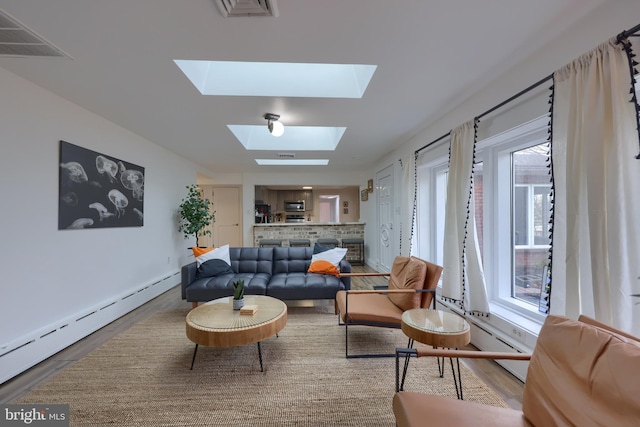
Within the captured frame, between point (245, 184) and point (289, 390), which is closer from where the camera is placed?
point (289, 390)

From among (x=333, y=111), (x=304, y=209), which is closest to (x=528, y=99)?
(x=333, y=111)

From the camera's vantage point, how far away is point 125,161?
10.7 ft

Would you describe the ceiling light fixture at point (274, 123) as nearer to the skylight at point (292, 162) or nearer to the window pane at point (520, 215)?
the skylight at point (292, 162)

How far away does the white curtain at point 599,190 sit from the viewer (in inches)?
48.3

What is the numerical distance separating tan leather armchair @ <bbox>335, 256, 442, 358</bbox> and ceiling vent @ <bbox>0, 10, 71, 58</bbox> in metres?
2.89

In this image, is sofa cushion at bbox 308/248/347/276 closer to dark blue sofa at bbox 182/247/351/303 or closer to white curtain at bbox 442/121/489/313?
dark blue sofa at bbox 182/247/351/303

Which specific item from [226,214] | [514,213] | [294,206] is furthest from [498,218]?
[294,206]

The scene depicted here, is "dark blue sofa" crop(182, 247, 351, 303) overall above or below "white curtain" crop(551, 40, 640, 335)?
below

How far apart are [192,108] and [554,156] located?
10.4 feet

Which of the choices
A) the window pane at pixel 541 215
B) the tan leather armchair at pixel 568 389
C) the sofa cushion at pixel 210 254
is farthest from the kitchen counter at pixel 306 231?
the tan leather armchair at pixel 568 389

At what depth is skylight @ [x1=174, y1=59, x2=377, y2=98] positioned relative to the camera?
2301 millimetres

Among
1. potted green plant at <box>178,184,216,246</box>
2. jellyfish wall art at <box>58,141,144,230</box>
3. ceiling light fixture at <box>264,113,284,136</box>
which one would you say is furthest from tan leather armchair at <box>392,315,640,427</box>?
potted green plant at <box>178,184,216,246</box>

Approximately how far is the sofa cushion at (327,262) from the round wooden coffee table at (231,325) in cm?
119

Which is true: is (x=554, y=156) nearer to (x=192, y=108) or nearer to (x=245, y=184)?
(x=192, y=108)
